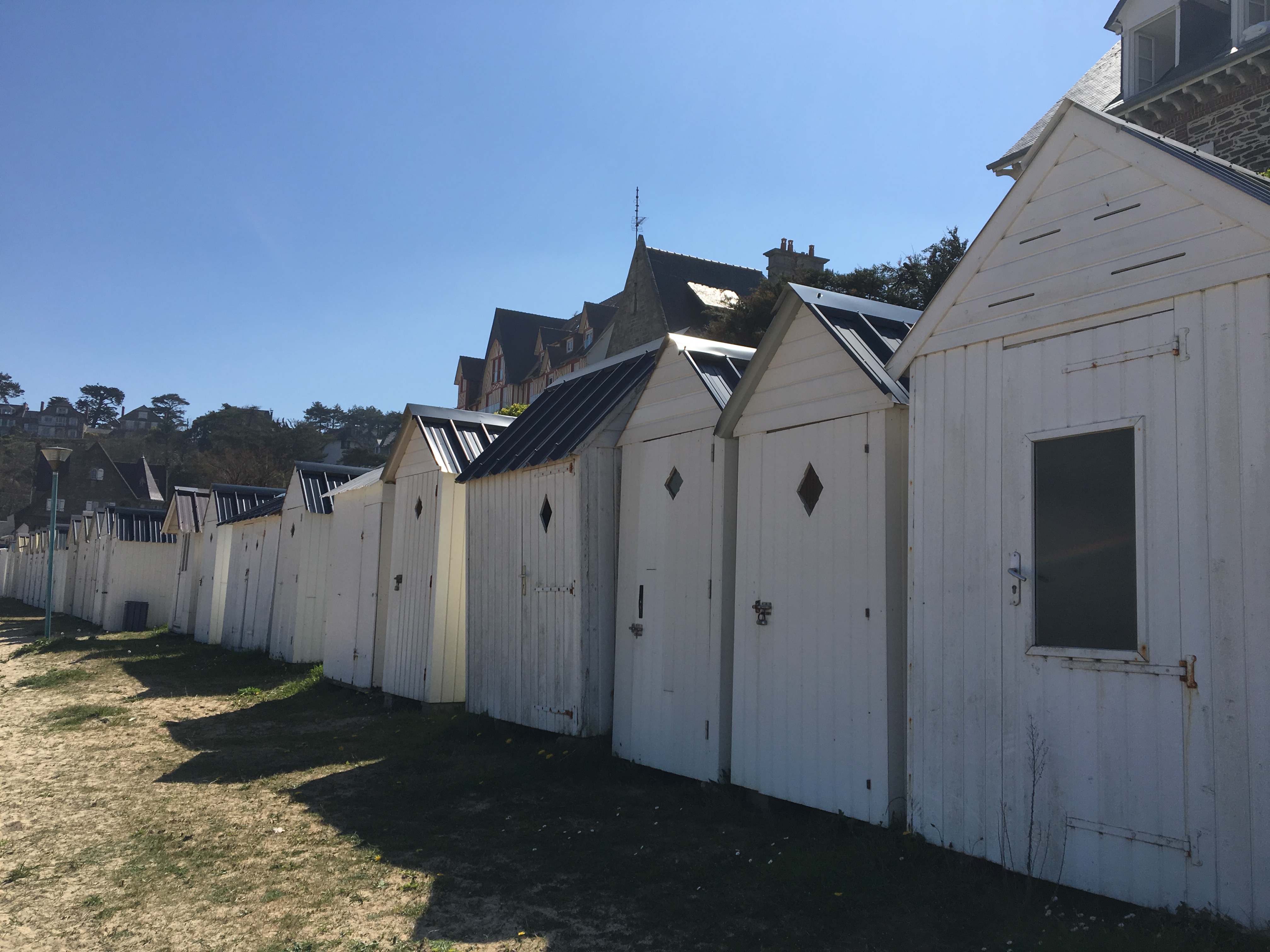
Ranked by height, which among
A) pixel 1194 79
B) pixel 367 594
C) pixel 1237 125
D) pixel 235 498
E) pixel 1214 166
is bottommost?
pixel 367 594

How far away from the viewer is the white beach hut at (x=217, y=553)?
22.8 metres

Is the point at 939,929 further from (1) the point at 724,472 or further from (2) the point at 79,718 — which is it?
(2) the point at 79,718

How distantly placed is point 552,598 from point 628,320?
82.4 feet

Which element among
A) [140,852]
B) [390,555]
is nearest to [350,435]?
[390,555]

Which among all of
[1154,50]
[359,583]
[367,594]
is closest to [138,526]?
[359,583]

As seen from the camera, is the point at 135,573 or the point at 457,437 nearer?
the point at 457,437

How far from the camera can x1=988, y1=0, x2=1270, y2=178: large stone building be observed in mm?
15219

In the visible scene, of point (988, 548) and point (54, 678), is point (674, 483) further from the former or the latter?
point (54, 678)

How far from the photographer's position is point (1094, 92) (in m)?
18.8

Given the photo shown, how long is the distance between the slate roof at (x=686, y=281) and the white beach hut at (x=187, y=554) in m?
15.0

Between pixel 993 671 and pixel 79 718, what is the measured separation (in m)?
11.8

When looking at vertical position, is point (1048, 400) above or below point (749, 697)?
above

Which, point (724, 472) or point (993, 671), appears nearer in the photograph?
point (993, 671)

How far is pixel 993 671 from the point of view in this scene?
509 centimetres
